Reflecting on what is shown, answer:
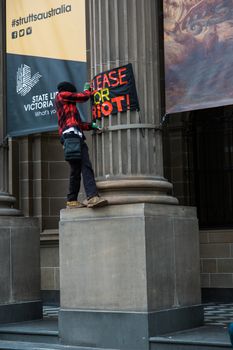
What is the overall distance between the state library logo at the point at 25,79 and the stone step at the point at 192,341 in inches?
233

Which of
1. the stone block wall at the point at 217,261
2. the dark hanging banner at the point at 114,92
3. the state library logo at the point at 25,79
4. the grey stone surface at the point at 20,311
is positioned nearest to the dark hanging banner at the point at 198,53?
the dark hanging banner at the point at 114,92

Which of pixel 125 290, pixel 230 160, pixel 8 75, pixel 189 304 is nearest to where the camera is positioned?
pixel 125 290

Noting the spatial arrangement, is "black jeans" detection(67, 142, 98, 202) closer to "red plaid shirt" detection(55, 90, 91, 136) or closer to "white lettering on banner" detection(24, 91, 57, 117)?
"red plaid shirt" detection(55, 90, 91, 136)

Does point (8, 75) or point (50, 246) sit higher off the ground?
point (8, 75)

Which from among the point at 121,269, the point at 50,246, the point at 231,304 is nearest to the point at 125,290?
the point at 121,269

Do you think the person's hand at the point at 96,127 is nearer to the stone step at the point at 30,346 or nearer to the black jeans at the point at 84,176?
the black jeans at the point at 84,176

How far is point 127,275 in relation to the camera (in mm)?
9062

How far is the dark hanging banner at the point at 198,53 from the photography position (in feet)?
32.0

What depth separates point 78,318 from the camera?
945 centimetres

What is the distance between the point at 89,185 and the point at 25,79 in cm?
422

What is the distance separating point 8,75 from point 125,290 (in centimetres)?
590

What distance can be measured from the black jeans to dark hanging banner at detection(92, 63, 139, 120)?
0.67 m

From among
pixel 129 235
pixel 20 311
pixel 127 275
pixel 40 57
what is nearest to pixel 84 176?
pixel 129 235

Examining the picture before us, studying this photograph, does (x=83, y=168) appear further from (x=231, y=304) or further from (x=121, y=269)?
(x=231, y=304)
